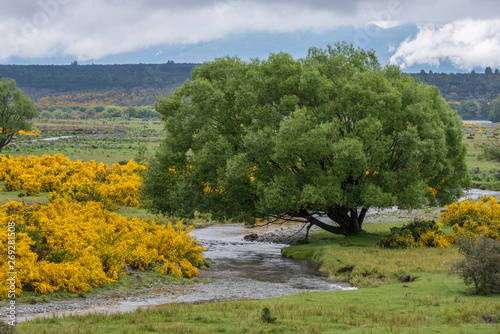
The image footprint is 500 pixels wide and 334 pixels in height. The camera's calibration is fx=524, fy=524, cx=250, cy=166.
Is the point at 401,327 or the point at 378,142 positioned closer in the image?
the point at 401,327

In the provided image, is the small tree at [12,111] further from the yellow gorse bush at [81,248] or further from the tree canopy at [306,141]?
the yellow gorse bush at [81,248]

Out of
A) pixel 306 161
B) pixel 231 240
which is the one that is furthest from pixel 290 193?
pixel 231 240

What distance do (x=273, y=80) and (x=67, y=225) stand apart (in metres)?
13.9

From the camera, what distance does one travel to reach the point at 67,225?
2358 cm

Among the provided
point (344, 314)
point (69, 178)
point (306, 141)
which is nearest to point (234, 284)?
point (306, 141)

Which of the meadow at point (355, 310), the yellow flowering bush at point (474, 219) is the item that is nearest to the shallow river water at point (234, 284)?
the meadow at point (355, 310)

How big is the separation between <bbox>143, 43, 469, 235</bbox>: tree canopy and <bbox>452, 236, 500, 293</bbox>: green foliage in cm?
890

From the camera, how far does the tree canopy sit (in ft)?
90.7

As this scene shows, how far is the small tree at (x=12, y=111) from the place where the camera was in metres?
77.1

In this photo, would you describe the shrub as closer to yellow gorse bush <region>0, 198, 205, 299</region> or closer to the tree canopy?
the tree canopy

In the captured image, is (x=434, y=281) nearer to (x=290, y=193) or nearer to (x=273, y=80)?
(x=290, y=193)

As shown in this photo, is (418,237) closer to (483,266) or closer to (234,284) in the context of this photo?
(234,284)

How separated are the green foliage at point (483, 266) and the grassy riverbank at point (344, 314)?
52 centimetres

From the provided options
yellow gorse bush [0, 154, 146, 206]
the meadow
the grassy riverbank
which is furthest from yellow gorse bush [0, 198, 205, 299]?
yellow gorse bush [0, 154, 146, 206]
